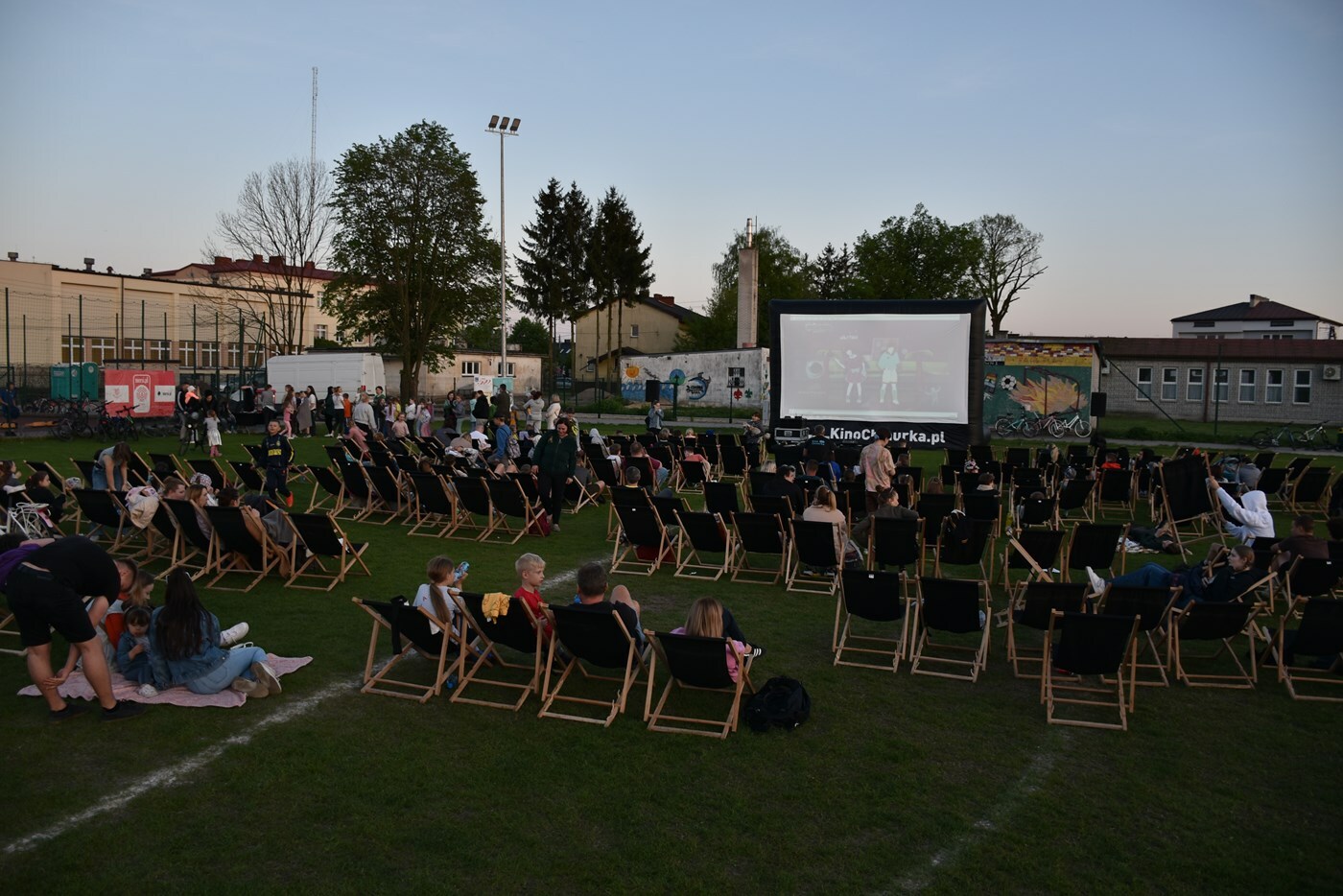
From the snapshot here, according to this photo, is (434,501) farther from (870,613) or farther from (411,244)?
(411,244)

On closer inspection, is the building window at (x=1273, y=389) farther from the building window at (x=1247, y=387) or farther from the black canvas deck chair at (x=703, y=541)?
the black canvas deck chair at (x=703, y=541)

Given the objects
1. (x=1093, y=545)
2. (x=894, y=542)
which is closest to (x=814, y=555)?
(x=894, y=542)

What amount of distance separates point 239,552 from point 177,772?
4083mm

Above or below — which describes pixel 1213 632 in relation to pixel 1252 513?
below

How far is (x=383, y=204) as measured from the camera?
118 feet

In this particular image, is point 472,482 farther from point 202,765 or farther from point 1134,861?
point 1134,861

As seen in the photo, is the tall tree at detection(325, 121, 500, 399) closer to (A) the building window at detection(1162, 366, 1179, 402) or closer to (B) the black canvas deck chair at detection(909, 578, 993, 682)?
(A) the building window at detection(1162, 366, 1179, 402)

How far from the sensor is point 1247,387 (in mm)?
33812

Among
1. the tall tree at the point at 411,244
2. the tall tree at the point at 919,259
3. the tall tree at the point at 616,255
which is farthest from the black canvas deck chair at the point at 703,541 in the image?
the tall tree at the point at 919,259

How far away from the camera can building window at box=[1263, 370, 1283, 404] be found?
33406mm

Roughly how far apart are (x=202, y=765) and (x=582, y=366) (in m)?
56.5

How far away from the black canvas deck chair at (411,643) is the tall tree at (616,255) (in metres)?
43.9

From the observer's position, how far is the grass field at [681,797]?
3723 millimetres

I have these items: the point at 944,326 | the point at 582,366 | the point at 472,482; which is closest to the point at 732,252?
the point at 582,366
